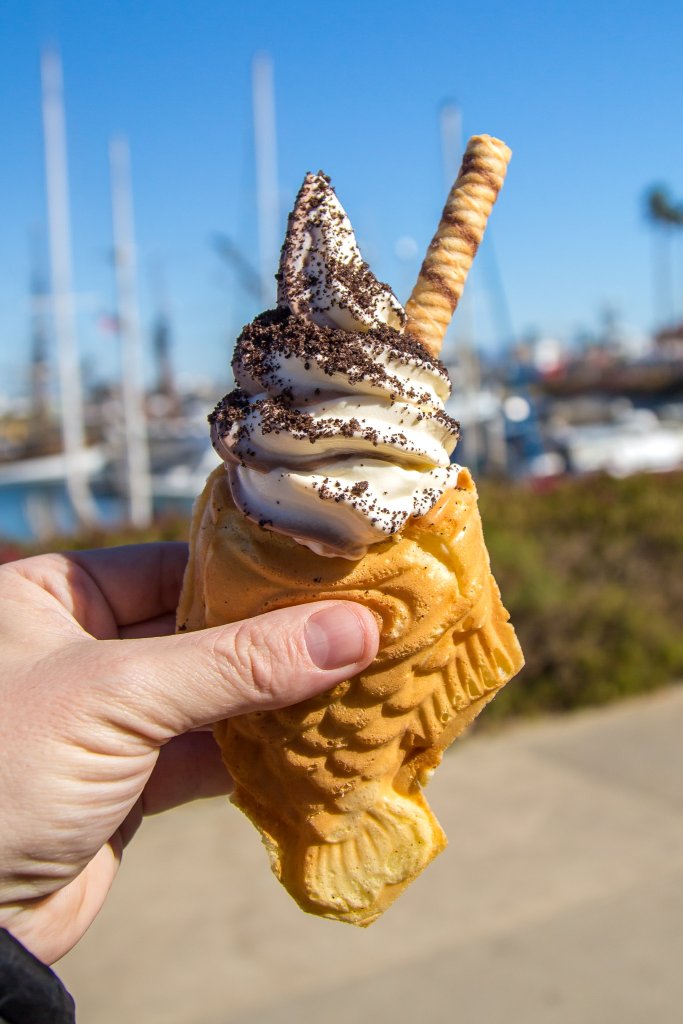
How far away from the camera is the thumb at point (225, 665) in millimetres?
1983

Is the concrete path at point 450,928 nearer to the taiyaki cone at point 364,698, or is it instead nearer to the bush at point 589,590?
the bush at point 589,590

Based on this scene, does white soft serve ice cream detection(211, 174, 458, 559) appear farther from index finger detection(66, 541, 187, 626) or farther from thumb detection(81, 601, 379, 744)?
index finger detection(66, 541, 187, 626)

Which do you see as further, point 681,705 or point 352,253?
point 681,705

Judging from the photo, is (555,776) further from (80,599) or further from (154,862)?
(80,599)

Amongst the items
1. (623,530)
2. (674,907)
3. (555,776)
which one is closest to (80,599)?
(674,907)

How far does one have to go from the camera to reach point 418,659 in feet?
7.01

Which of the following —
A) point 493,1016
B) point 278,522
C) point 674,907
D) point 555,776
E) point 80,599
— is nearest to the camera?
point 278,522

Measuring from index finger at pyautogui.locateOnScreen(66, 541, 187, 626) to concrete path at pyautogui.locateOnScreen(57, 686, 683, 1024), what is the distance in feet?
7.39

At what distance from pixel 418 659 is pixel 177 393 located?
6692 centimetres

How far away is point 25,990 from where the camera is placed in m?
1.90

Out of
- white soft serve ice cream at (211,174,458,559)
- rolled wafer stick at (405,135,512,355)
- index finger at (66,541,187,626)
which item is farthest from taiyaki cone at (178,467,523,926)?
index finger at (66,541,187,626)

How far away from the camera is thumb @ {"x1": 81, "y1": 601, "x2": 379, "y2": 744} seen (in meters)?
1.98

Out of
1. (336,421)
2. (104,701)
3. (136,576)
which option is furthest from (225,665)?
(136,576)

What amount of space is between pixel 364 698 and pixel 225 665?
1.20 feet
